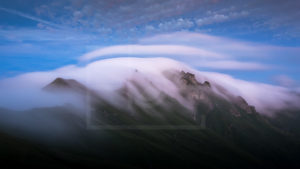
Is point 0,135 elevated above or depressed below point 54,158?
above

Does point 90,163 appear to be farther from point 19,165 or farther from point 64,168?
point 19,165

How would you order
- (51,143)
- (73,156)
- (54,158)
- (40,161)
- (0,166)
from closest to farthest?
(0,166) → (40,161) → (54,158) → (73,156) → (51,143)

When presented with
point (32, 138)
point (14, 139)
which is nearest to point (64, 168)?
point (14, 139)

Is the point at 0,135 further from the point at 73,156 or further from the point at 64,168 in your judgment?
the point at 64,168

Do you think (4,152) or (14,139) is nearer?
(4,152)

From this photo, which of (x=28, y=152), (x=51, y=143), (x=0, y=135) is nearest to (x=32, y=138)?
(x=51, y=143)

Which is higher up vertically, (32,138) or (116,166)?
(32,138)

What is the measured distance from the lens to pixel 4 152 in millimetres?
151875

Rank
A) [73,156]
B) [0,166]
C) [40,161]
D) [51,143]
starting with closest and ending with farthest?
[0,166]
[40,161]
[73,156]
[51,143]

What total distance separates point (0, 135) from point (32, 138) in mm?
28302

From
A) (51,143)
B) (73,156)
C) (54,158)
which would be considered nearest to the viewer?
(54,158)

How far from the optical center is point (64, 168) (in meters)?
144

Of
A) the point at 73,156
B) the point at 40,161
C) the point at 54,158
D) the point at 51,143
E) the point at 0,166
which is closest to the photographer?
the point at 0,166

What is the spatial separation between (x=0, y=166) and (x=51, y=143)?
6212 centimetres
